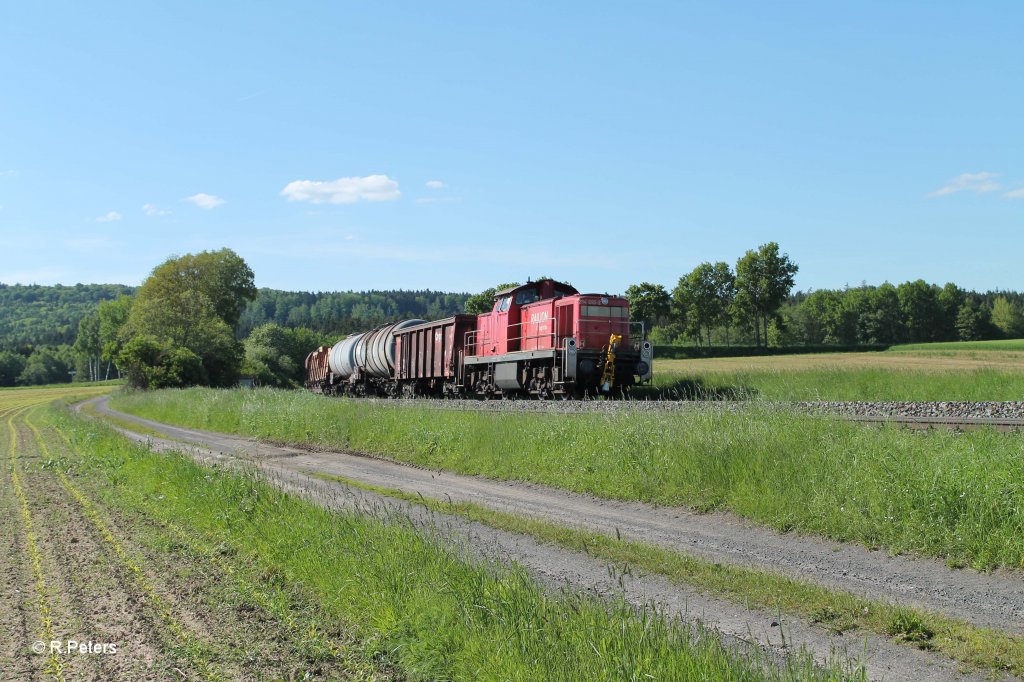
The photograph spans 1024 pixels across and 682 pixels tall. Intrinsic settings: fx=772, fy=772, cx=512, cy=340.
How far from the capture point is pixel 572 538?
9.17 m

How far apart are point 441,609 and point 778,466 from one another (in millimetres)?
6074

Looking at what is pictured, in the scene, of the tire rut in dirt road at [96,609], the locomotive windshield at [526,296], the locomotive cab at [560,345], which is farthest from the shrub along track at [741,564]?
the locomotive windshield at [526,296]

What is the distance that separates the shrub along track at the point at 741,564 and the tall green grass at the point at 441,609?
0.50m

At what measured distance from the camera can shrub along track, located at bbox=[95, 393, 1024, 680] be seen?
18.8ft

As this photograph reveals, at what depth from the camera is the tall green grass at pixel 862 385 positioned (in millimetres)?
21500

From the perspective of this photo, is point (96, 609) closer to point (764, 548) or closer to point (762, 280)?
point (764, 548)

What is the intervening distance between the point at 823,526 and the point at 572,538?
116 inches

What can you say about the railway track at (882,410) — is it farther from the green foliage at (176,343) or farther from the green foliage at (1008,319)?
the green foliage at (1008,319)

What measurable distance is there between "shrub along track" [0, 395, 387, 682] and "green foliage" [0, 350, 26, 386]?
137 metres

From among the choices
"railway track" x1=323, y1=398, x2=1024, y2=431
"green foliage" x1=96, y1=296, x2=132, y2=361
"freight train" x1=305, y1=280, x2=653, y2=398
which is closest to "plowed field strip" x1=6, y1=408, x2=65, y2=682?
"railway track" x1=323, y1=398, x2=1024, y2=431

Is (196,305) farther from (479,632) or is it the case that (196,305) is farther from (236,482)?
(479,632)

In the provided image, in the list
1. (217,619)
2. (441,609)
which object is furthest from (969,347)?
(217,619)

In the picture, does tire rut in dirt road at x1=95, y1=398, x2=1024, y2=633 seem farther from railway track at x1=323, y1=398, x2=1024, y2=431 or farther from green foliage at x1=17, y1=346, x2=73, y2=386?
green foliage at x1=17, y1=346, x2=73, y2=386

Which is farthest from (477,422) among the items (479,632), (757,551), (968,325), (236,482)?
(968,325)
